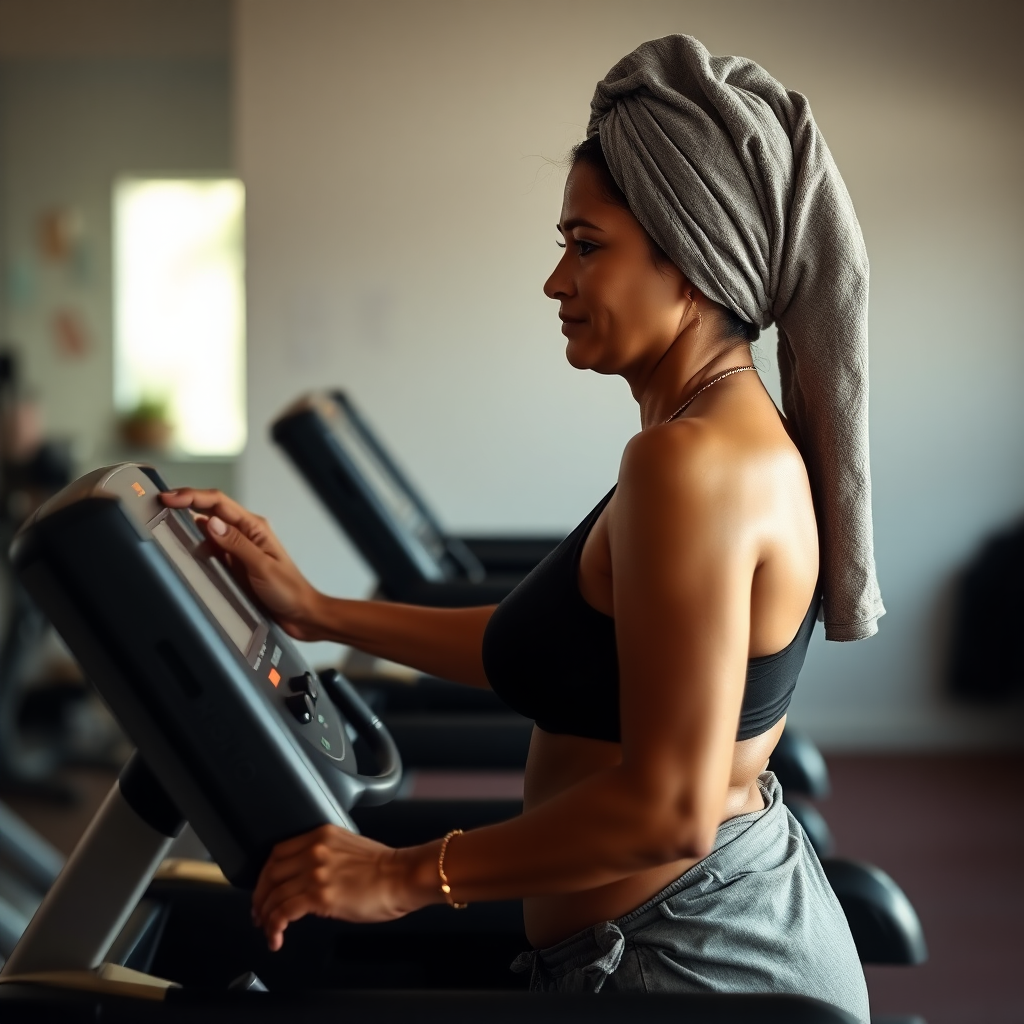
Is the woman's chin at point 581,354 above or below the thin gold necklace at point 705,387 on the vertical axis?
above

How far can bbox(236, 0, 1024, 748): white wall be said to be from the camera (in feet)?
13.9

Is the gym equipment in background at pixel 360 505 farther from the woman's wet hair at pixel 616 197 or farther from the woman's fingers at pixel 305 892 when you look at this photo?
the woman's fingers at pixel 305 892

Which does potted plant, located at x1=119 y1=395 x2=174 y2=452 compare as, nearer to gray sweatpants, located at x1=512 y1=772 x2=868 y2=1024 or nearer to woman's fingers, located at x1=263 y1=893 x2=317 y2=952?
gray sweatpants, located at x1=512 y1=772 x2=868 y2=1024

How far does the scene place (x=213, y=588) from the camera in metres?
1.12

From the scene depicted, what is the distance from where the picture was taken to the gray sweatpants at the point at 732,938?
1.04m

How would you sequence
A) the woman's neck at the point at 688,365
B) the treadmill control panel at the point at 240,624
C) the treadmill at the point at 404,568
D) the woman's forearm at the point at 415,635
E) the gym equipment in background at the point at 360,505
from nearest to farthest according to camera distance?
the treadmill control panel at the point at 240,624 → the woman's neck at the point at 688,365 → the woman's forearm at the point at 415,635 → the treadmill at the point at 404,568 → the gym equipment in background at the point at 360,505

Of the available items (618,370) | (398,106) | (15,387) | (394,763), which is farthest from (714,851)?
(398,106)

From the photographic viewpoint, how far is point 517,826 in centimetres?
93

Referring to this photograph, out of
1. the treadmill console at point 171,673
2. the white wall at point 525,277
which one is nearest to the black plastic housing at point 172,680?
the treadmill console at point 171,673

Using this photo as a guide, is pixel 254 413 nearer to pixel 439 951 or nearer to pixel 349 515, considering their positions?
pixel 349 515

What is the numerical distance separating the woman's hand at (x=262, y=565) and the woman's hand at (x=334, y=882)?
0.42m

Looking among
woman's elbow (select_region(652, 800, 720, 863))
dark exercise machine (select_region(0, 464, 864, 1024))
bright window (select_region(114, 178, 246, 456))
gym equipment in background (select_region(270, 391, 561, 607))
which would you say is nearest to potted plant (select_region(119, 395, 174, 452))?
bright window (select_region(114, 178, 246, 456))

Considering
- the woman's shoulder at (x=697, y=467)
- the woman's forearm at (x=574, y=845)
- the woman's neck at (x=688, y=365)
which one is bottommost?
the woman's forearm at (x=574, y=845)

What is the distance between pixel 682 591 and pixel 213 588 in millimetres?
441
